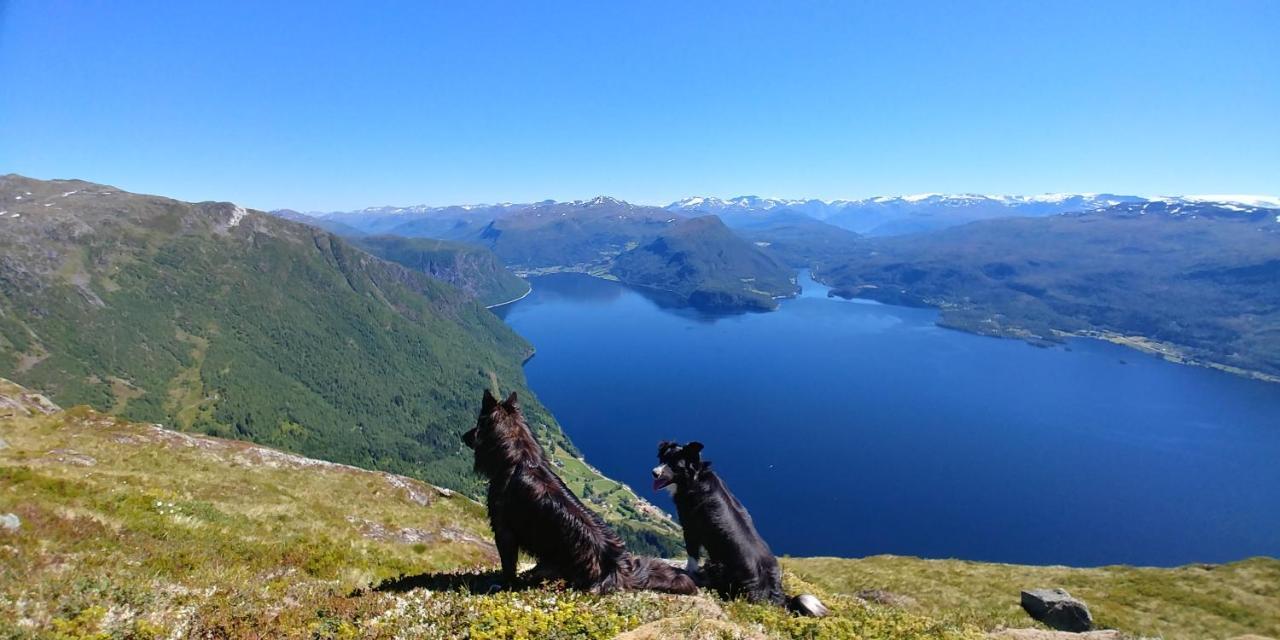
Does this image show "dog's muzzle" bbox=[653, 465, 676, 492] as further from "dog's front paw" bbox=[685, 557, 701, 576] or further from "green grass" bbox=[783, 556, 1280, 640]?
"green grass" bbox=[783, 556, 1280, 640]

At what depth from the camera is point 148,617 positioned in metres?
6.81

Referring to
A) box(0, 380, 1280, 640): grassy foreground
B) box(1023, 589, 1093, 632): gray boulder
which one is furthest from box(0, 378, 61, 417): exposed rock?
box(1023, 589, 1093, 632): gray boulder

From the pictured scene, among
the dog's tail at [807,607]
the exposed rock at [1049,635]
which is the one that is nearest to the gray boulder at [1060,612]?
the exposed rock at [1049,635]

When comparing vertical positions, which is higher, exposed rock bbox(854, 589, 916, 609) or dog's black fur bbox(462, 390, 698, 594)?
dog's black fur bbox(462, 390, 698, 594)

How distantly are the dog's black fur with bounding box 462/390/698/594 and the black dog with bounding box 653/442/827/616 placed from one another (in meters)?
1.43

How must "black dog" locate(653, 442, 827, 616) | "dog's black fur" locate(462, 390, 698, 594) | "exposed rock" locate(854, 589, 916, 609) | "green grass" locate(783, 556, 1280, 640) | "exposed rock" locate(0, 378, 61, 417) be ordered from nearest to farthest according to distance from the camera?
"dog's black fur" locate(462, 390, 698, 594) → "black dog" locate(653, 442, 827, 616) → "exposed rock" locate(854, 589, 916, 609) → "green grass" locate(783, 556, 1280, 640) → "exposed rock" locate(0, 378, 61, 417)

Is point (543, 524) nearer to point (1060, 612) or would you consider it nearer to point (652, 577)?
point (652, 577)

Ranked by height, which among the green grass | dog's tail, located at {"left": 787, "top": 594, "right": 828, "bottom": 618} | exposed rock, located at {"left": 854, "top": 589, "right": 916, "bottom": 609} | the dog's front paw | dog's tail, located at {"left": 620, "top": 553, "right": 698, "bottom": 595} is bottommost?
the green grass

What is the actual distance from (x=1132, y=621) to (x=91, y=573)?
28800mm

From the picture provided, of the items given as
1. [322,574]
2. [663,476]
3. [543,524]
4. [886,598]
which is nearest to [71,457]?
[322,574]

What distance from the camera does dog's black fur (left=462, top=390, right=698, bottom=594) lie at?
962cm

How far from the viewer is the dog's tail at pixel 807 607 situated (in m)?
10.1

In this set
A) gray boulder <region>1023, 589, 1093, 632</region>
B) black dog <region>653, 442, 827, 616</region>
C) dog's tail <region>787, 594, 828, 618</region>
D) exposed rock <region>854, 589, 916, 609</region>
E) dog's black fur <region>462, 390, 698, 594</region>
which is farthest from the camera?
exposed rock <region>854, 589, 916, 609</region>

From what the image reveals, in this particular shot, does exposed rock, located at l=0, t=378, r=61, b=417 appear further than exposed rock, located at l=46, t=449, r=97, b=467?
Yes
